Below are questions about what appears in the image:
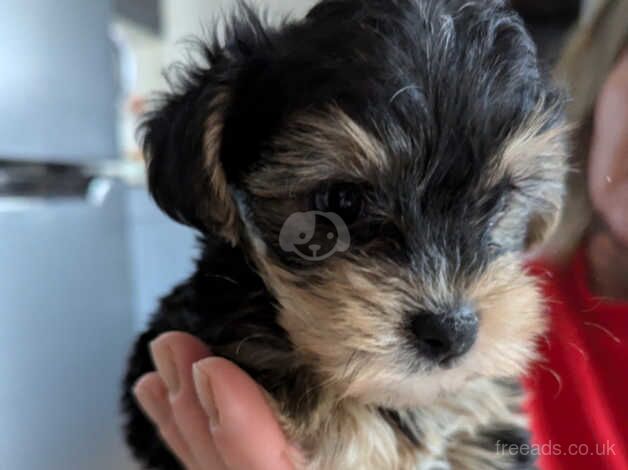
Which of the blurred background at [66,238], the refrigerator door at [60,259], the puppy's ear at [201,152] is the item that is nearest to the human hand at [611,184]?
the blurred background at [66,238]

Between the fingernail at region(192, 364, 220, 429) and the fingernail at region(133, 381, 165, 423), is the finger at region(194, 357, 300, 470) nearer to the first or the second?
the fingernail at region(192, 364, 220, 429)

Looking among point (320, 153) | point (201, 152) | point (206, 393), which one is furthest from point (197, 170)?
point (206, 393)

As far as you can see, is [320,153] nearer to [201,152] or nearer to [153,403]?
[201,152]

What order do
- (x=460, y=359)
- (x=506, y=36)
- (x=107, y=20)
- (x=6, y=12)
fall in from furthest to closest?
(x=107, y=20), (x=6, y=12), (x=506, y=36), (x=460, y=359)

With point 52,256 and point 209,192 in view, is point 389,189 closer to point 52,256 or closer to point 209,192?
point 209,192

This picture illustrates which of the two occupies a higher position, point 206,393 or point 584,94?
point 584,94

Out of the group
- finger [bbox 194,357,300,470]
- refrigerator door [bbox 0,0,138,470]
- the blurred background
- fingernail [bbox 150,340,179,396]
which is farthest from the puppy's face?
refrigerator door [bbox 0,0,138,470]

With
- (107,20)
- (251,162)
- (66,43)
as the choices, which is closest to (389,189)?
(251,162)
